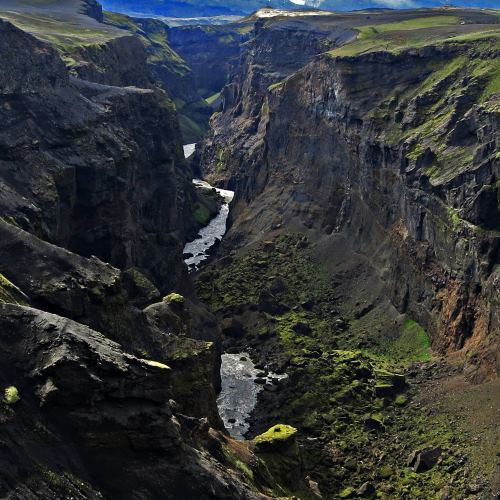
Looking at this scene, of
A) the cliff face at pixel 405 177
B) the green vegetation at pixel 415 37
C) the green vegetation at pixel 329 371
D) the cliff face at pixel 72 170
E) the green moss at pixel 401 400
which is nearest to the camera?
the green vegetation at pixel 329 371

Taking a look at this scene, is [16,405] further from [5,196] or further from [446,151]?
[446,151]

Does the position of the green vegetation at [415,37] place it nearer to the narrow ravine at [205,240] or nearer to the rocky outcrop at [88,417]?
the narrow ravine at [205,240]

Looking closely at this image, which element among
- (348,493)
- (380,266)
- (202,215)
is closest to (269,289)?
(380,266)

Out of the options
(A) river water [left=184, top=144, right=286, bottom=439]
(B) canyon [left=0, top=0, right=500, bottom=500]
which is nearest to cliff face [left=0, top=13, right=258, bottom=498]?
(B) canyon [left=0, top=0, right=500, bottom=500]

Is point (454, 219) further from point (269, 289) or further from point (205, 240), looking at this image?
point (205, 240)

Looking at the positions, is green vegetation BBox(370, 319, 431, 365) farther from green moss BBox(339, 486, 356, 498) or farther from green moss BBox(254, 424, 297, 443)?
green moss BBox(254, 424, 297, 443)

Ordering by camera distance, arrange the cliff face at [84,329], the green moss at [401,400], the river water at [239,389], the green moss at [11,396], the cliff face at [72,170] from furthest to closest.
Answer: the river water at [239,389] < the green moss at [401,400] < the cliff face at [72,170] < the cliff face at [84,329] < the green moss at [11,396]

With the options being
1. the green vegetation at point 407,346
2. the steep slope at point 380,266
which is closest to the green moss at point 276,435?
the steep slope at point 380,266
